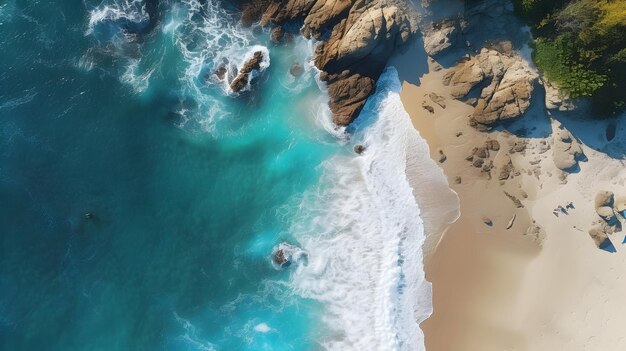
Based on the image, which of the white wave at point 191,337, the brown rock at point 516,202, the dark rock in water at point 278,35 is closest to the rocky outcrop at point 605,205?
the brown rock at point 516,202

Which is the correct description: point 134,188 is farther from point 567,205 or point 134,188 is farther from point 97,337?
point 567,205

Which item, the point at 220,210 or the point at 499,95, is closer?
the point at 499,95

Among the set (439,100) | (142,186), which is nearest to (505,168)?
(439,100)

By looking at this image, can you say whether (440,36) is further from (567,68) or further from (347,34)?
(567,68)

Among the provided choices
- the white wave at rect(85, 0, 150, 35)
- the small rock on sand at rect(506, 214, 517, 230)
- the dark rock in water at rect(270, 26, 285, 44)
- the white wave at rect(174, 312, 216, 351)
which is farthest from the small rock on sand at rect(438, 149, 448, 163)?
the white wave at rect(85, 0, 150, 35)

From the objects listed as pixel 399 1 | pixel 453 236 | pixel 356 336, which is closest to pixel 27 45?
pixel 399 1
